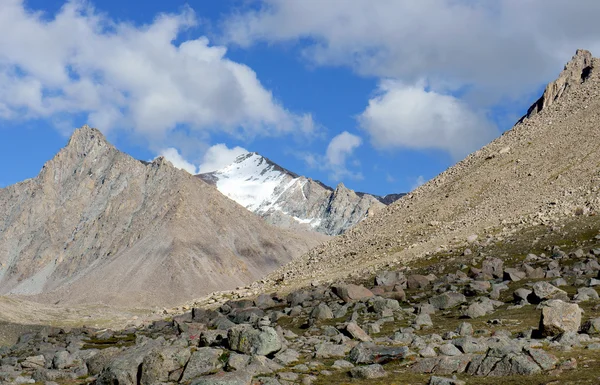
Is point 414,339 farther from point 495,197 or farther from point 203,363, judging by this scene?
point 495,197

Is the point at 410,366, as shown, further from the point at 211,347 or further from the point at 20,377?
the point at 20,377

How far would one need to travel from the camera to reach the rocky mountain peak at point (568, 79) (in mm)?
112438

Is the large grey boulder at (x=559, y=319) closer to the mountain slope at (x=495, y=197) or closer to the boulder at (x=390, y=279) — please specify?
the boulder at (x=390, y=279)

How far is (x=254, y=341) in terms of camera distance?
88.0ft

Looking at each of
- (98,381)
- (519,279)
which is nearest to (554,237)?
(519,279)

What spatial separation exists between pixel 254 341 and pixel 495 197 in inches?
2377

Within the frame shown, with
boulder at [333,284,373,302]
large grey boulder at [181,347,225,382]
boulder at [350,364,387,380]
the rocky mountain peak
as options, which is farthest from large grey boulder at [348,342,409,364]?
the rocky mountain peak

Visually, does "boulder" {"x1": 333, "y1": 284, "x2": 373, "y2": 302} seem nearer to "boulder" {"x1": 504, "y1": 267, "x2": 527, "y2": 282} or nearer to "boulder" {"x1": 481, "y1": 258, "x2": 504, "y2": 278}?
"boulder" {"x1": 481, "y1": 258, "x2": 504, "y2": 278}

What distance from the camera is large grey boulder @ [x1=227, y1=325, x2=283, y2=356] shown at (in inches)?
1047

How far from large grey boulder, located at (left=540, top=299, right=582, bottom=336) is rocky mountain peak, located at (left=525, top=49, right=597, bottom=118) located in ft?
298

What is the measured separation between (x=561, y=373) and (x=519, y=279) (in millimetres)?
26280

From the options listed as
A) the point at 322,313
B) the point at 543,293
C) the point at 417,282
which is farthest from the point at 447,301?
the point at 417,282

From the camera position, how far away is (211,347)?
27406 millimetres

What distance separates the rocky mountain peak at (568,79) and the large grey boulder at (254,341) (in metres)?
95.7
